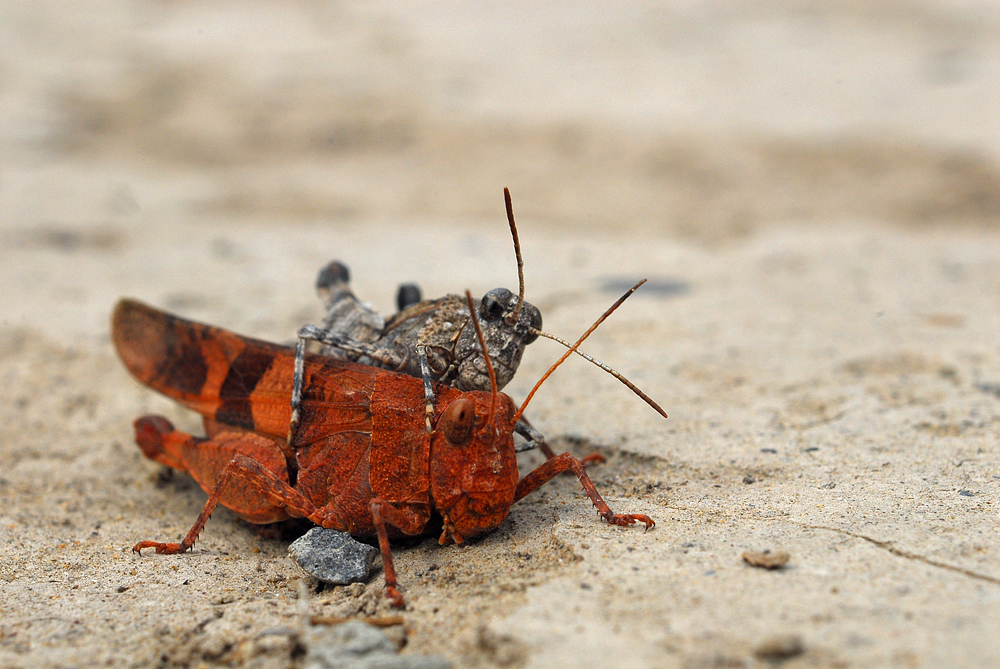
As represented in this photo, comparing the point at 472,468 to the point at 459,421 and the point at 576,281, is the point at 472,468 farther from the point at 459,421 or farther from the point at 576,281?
the point at 576,281

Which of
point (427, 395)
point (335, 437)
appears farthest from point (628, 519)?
point (335, 437)

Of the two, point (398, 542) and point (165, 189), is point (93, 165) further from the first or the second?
point (398, 542)

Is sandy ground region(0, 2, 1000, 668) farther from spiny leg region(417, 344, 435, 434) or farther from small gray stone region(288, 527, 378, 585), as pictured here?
spiny leg region(417, 344, 435, 434)

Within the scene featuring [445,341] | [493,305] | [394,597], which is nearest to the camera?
[394,597]

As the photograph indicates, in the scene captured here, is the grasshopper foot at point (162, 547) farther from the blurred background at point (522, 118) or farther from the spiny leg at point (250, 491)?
the blurred background at point (522, 118)

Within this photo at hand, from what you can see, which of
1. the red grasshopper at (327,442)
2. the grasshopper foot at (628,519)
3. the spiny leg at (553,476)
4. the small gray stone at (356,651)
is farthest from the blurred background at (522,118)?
the small gray stone at (356,651)
